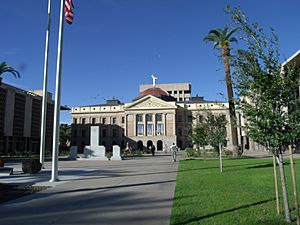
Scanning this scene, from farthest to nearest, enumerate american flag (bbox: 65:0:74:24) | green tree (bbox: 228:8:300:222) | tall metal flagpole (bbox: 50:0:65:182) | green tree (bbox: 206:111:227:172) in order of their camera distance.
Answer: green tree (bbox: 206:111:227:172)
american flag (bbox: 65:0:74:24)
tall metal flagpole (bbox: 50:0:65:182)
green tree (bbox: 228:8:300:222)

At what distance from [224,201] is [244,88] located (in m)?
3.12

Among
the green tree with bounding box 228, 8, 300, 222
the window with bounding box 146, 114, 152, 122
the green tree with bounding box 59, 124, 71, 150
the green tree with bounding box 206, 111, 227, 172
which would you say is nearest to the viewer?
the green tree with bounding box 228, 8, 300, 222

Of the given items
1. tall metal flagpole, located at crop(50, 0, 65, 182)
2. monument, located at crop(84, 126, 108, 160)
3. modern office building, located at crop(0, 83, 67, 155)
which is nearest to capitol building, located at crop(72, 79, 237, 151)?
modern office building, located at crop(0, 83, 67, 155)

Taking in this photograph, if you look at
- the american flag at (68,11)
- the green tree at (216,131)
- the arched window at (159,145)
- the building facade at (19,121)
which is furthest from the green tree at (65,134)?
the american flag at (68,11)

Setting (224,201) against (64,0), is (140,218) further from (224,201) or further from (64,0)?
(64,0)

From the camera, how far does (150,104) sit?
3516 inches

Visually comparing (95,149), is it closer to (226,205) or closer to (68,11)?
(68,11)

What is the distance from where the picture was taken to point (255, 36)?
622 cm

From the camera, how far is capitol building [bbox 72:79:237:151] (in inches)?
3460

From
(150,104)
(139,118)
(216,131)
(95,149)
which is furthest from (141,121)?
(216,131)

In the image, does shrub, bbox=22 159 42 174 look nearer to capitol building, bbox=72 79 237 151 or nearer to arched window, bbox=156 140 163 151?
capitol building, bbox=72 79 237 151

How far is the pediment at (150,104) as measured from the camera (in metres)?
88.6

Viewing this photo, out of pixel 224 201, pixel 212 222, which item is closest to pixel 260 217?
pixel 212 222

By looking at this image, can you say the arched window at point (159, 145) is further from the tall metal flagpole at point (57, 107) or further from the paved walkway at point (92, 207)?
the paved walkway at point (92, 207)
